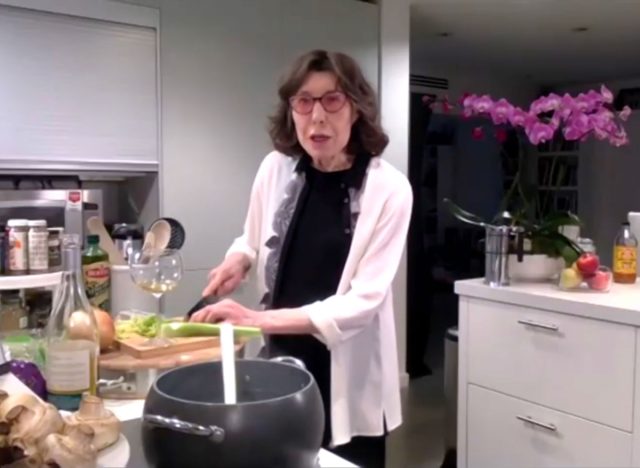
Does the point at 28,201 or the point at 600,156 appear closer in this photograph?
the point at 28,201

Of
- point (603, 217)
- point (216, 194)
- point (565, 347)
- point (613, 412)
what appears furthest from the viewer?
point (603, 217)

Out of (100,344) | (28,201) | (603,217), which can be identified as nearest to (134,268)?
(100,344)

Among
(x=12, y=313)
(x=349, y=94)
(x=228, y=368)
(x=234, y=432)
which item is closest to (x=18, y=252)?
(x=12, y=313)

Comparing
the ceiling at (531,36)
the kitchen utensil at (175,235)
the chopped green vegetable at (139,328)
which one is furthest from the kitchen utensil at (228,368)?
the ceiling at (531,36)

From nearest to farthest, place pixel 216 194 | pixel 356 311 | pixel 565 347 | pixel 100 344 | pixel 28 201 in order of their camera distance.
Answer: pixel 100 344, pixel 356 311, pixel 565 347, pixel 28 201, pixel 216 194

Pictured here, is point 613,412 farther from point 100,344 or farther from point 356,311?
point 100,344

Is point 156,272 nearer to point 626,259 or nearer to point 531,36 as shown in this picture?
point 626,259

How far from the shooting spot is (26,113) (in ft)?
8.54

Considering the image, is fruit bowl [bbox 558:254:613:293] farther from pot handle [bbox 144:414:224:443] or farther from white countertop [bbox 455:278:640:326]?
pot handle [bbox 144:414:224:443]

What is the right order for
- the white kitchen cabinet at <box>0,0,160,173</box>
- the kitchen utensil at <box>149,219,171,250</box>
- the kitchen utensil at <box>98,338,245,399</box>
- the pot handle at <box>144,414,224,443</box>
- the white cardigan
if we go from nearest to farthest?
the pot handle at <box>144,414,224,443</box> < the kitchen utensil at <box>98,338,245,399</box> < the white cardigan < the kitchen utensil at <box>149,219,171,250</box> < the white kitchen cabinet at <box>0,0,160,173</box>

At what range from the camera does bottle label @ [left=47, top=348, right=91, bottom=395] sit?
0.97 meters

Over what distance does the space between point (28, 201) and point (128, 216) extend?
0.68 metres

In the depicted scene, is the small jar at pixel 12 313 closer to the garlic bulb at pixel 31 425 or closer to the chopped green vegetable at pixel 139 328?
the chopped green vegetable at pixel 139 328

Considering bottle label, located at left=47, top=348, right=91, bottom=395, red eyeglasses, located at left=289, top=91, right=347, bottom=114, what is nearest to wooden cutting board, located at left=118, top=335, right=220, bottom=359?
bottle label, located at left=47, top=348, right=91, bottom=395
